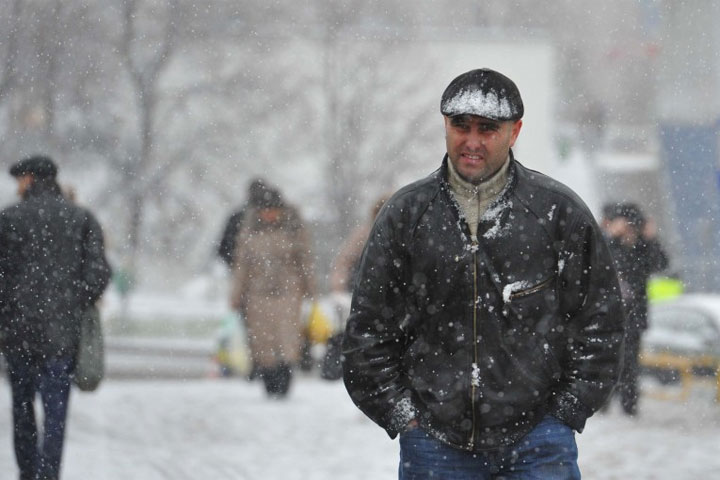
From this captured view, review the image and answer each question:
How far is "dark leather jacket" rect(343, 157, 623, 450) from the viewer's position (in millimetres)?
3854

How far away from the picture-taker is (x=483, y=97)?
12.9ft

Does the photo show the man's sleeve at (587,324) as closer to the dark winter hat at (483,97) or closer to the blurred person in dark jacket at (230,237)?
the dark winter hat at (483,97)

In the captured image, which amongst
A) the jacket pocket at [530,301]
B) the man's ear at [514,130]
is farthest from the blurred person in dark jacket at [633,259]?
the jacket pocket at [530,301]

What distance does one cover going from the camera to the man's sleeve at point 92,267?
23.4 ft

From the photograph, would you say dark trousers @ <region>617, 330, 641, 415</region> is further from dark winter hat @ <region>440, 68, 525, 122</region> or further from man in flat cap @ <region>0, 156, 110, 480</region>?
dark winter hat @ <region>440, 68, 525, 122</region>

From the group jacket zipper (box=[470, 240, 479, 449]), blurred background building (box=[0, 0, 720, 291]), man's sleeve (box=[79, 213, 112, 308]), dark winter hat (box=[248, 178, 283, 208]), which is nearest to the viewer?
jacket zipper (box=[470, 240, 479, 449])

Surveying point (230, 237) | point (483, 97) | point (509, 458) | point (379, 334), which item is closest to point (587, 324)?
point (509, 458)

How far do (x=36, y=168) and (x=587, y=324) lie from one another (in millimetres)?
4179

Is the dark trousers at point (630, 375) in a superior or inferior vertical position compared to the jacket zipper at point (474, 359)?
inferior

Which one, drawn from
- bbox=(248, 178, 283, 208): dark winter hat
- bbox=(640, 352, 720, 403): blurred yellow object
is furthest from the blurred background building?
bbox=(248, 178, 283, 208): dark winter hat

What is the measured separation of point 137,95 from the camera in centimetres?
3108

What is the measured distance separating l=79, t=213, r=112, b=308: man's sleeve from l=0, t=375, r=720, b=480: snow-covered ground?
5.48ft

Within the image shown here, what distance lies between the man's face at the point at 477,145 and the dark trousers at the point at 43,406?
3.64 m

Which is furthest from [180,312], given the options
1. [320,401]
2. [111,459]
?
[111,459]
